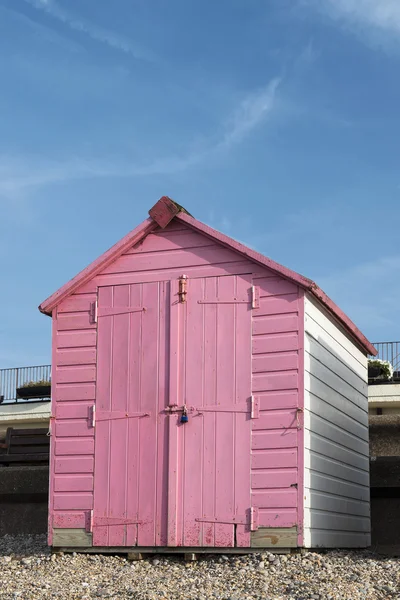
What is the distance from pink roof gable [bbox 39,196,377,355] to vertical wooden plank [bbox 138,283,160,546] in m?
0.65

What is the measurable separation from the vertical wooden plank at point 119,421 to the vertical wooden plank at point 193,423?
81 cm

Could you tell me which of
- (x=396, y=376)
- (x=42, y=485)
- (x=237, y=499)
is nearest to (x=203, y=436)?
(x=237, y=499)

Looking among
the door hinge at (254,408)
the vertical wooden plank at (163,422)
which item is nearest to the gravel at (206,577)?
the vertical wooden plank at (163,422)

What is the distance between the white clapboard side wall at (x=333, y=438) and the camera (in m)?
10.7

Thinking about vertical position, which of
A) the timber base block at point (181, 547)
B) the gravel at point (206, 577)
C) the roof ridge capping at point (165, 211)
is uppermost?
the roof ridge capping at point (165, 211)

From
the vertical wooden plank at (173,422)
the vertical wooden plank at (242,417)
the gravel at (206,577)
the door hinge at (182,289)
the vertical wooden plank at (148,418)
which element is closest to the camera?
the gravel at (206,577)

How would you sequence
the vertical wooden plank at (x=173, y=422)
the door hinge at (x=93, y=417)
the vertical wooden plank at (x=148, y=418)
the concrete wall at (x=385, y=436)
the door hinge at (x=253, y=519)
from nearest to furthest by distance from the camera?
the door hinge at (x=253, y=519), the vertical wooden plank at (x=173, y=422), the vertical wooden plank at (x=148, y=418), the door hinge at (x=93, y=417), the concrete wall at (x=385, y=436)

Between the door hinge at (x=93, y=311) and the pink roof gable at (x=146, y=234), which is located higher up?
the pink roof gable at (x=146, y=234)

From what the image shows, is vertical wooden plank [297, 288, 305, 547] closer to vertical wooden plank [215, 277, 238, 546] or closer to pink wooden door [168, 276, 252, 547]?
pink wooden door [168, 276, 252, 547]

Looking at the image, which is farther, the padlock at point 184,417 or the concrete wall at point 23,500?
the concrete wall at point 23,500

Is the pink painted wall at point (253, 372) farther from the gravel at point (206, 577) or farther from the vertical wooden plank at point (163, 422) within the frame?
the gravel at point (206, 577)

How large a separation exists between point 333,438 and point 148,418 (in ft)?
8.00

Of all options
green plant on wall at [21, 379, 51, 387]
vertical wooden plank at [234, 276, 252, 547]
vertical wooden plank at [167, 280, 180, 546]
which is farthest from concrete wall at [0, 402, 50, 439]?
vertical wooden plank at [234, 276, 252, 547]

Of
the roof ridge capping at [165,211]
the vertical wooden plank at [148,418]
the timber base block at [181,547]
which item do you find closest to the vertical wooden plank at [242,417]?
the timber base block at [181,547]
